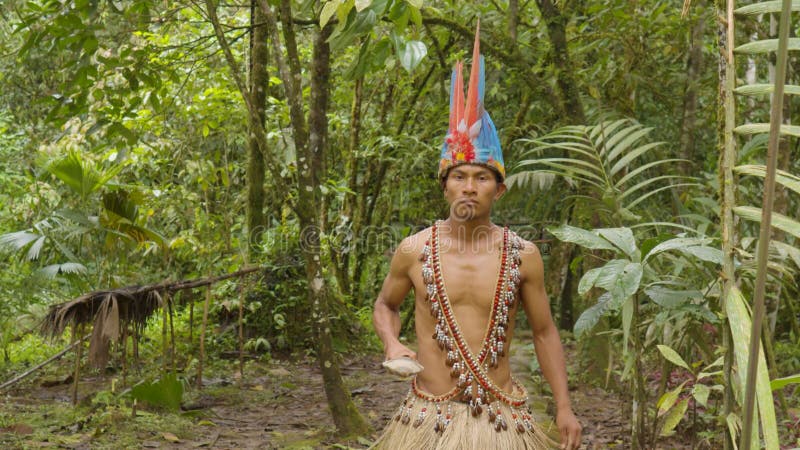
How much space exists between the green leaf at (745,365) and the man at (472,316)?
72cm

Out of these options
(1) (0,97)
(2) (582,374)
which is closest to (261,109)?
(2) (582,374)

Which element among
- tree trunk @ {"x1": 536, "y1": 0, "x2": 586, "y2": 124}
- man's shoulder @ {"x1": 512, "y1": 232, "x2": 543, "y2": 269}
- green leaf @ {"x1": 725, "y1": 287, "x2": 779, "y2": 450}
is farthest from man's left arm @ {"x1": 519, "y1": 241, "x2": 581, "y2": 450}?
tree trunk @ {"x1": 536, "y1": 0, "x2": 586, "y2": 124}

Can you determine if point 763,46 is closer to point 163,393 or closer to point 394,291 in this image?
point 394,291

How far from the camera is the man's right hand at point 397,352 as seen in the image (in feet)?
7.42

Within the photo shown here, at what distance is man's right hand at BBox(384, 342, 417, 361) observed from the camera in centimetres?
226

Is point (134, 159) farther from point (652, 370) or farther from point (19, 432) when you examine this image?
point (652, 370)

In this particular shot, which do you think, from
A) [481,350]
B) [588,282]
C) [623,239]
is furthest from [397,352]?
[623,239]

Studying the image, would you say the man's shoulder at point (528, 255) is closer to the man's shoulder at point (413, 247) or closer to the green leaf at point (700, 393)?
the man's shoulder at point (413, 247)

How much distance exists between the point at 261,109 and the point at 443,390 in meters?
3.99

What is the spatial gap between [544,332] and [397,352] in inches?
22.0

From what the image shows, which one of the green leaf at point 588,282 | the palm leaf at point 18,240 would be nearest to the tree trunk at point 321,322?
the green leaf at point 588,282

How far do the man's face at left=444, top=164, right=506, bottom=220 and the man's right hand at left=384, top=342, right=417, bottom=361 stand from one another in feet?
1.51

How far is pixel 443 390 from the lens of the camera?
2449mm

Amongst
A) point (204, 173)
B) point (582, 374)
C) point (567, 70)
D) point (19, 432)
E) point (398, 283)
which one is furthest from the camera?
point (204, 173)
